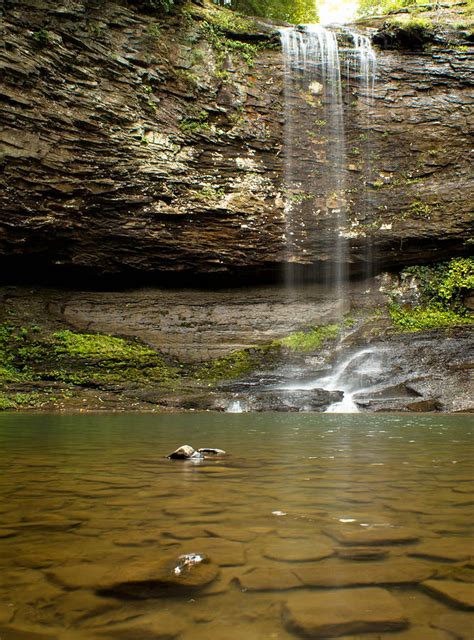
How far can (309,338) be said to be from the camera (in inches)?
647

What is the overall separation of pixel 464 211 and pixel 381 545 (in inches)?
699

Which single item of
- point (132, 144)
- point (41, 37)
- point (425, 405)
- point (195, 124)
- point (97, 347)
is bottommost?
point (425, 405)

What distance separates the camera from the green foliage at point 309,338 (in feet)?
51.8

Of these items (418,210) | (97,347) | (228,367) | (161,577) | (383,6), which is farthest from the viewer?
(383,6)

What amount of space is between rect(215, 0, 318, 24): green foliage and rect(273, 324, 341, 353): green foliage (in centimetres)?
1487

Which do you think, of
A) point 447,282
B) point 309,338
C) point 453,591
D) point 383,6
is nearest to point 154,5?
point 309,338

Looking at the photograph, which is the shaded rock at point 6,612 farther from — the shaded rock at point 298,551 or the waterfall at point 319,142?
the waterfall at point 319,142

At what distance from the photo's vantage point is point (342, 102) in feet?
62.3

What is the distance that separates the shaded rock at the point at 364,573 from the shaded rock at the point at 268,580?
27 millimetres

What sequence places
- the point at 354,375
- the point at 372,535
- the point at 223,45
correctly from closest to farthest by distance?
1. the point at 372,535
2. the point at 354,375
3. the point at 223,45

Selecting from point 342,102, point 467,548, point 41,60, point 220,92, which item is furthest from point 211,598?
point 342,102

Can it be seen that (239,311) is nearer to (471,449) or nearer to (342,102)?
(342,102)

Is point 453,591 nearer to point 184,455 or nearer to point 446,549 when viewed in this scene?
point 446,549

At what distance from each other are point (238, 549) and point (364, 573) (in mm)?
405
